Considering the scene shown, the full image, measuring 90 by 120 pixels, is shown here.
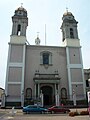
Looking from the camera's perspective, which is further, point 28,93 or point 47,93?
point 47,93

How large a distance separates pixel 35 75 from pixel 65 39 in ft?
36.6

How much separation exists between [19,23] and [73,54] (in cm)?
Result: 1414

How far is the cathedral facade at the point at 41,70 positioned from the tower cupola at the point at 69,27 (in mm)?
260

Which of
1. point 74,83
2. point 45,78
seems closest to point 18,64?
point 45,78

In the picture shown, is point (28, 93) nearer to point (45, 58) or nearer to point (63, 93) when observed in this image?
point (63, 93)

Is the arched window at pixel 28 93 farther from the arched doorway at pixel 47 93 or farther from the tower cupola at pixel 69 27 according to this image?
the tower cupola at pixel 69 27

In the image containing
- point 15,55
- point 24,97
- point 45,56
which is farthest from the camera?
point 45,56

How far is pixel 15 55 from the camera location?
32906 mm

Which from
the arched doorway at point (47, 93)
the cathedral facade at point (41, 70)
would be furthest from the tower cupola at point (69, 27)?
the arched doorway at point (47, 93)

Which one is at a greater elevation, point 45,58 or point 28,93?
point 45,58

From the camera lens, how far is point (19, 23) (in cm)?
3688

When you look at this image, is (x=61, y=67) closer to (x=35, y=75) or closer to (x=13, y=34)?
(x=35, y=75)

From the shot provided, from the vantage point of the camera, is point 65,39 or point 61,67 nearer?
point 61,67

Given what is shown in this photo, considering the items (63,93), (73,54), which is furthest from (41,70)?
(73,54)
